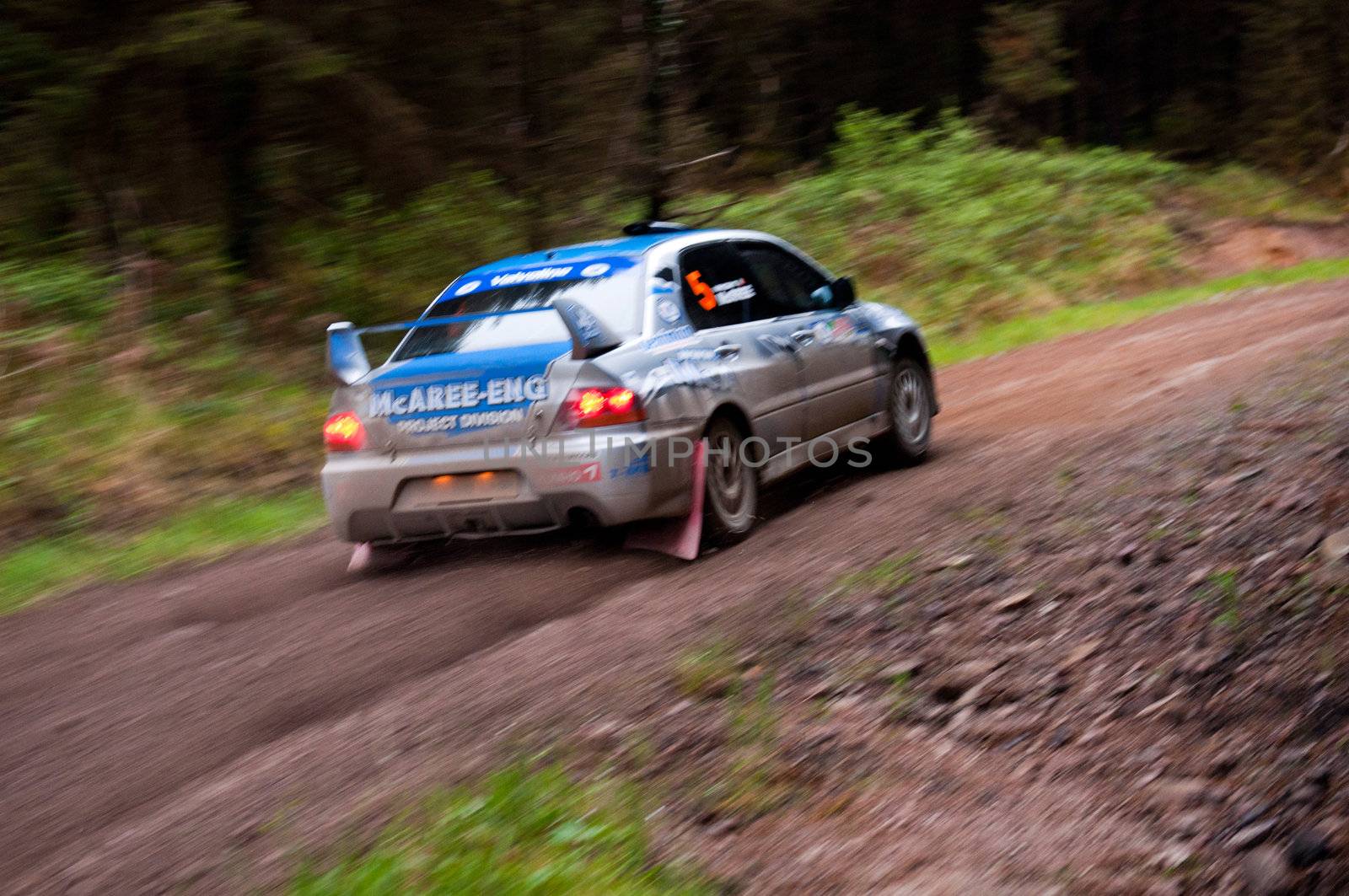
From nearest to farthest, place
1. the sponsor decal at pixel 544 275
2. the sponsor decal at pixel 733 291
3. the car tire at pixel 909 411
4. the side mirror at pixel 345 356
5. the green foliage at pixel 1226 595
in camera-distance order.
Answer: the green foliage at pixel 1226 595, the side mirror at pixel 345 356, the sponsor decal at pixel 544 275, the sponsor decal at pixel 733 291, the car tire at pixel 909 411

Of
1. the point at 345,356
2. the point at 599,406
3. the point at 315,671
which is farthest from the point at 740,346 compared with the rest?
the point at 315,671

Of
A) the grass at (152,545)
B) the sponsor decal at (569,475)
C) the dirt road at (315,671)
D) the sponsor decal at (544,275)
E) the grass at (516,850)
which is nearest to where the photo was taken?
the grass at (516,850)

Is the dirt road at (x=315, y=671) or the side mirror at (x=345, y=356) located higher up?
the side mirror at (x=345, y=356)

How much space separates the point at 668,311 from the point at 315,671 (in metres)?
2.59

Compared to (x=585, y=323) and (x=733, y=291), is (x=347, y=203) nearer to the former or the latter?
(x=733, y=291)

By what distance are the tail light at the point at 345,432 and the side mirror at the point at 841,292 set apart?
3.13 meters

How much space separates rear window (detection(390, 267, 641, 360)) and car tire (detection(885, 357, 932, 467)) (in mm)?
2449

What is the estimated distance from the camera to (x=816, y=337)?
26.5 ft

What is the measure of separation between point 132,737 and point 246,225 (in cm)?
923

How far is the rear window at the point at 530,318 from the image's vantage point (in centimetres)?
682

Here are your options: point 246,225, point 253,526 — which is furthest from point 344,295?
point 253,526

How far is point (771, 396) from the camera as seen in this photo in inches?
295

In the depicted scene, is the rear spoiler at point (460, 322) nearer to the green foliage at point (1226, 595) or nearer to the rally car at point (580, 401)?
the rally car at point (580, 401)

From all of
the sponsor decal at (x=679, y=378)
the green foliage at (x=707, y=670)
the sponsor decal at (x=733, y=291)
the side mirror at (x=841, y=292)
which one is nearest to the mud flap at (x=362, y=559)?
the sponsor decal at (x=679, y=378)
